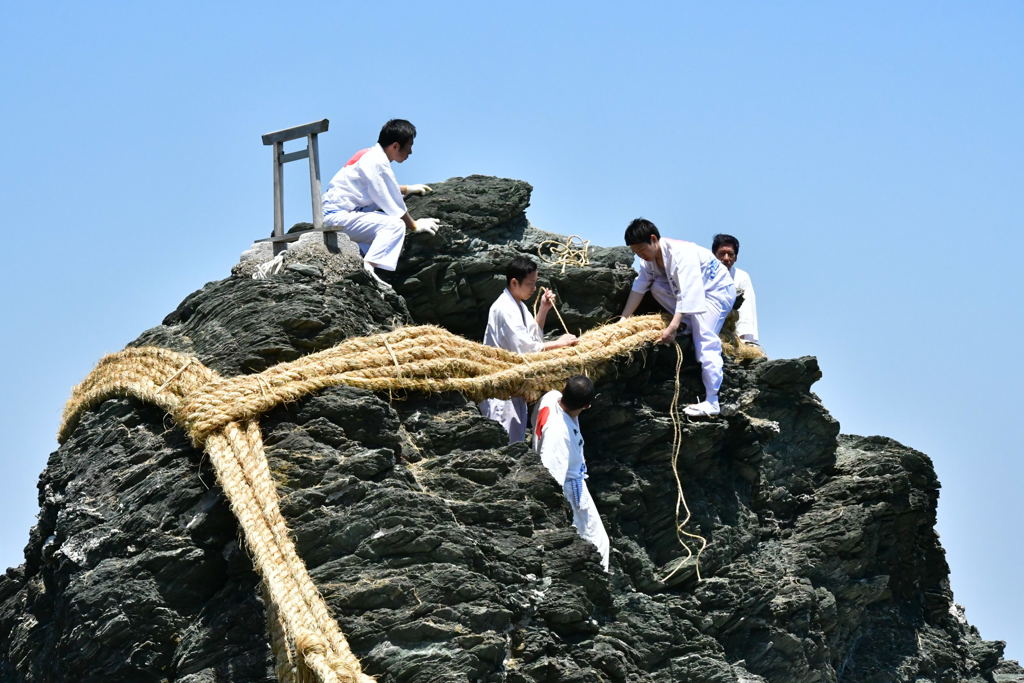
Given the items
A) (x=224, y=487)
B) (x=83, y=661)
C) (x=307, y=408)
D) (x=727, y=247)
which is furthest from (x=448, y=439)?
(x=727, y=247)

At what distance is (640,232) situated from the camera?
1508 cm

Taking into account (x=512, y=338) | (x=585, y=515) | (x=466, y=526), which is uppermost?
(x=512, y=338)

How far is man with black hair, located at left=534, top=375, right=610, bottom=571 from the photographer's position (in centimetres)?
1285

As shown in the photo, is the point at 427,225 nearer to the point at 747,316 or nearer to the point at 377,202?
the point at 377,202

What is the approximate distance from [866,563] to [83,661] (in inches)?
334

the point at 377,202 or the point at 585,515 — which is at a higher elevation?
the point at 377,202

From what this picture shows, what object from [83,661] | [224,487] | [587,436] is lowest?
[83,661]

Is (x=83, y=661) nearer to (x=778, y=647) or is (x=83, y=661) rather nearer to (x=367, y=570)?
(x=367, y=570)

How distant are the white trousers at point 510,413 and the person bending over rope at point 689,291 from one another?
70.5 inches

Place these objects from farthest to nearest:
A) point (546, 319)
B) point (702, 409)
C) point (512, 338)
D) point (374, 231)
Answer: point (546, 319)
point (702, 409)
point (374, 231)
point (512, 338)

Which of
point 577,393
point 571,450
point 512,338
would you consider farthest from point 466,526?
point 512,338

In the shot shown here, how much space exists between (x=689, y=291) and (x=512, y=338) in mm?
2050

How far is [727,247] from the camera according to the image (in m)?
16.8

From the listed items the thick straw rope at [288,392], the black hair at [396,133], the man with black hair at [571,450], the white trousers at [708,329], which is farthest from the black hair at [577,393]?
the black hair at [396,133]
